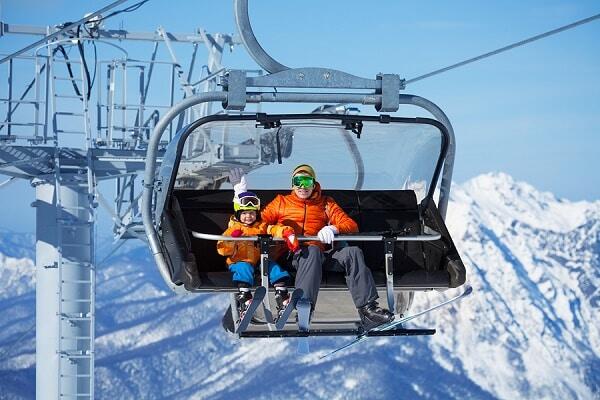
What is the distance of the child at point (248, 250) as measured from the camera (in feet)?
28.9

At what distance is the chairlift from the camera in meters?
8.46

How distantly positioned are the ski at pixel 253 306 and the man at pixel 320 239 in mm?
262

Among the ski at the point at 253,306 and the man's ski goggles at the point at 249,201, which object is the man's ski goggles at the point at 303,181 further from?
the ski at the point at 253,306

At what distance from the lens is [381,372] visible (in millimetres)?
162125

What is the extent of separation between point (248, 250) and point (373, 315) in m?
0.91

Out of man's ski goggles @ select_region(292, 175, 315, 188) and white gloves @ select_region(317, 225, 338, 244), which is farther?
man's ski goggles @ select_region(292, 175, 315, 188)

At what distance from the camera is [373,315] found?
29.1 ft

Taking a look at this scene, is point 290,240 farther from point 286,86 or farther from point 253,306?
point 286,86

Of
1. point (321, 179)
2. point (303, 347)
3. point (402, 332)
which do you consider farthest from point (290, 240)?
point (321, 179)

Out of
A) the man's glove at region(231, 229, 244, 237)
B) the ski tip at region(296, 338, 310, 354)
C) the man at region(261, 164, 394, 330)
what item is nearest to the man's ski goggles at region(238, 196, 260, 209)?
the man at region(261, 164, 394, 330)

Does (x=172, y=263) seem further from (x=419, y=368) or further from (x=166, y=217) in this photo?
(x=419, y=368)

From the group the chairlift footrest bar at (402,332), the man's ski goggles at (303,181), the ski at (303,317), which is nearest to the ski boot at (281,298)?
the ski at (303,317)

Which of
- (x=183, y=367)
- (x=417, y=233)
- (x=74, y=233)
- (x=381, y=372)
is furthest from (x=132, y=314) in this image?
(x=417, y=233)

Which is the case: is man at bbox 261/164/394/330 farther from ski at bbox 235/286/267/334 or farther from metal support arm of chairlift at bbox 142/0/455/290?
metal support arm of chairlift at bbox 142/0/455/290
